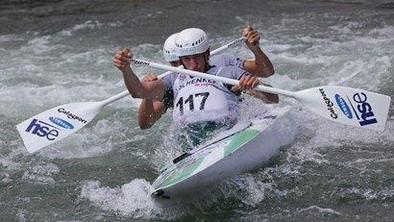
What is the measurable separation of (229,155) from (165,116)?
2.64m

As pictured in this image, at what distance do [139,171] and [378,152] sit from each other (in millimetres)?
2057

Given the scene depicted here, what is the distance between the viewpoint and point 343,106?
5.88 m

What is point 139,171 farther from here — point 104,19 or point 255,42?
point 104,19

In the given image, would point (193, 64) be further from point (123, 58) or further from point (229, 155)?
point (229, 155)

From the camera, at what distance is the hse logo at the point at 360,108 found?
19.0 ft

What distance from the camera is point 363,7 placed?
12188mm

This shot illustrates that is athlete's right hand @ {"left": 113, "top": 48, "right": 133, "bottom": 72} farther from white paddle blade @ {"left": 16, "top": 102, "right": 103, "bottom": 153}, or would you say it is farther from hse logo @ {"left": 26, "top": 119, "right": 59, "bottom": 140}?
hse logo @ {"left": 26, "top": 119, "right": 59, "bottom": 140}

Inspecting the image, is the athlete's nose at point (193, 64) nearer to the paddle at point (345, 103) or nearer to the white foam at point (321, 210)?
the paddle at point (345, 103)

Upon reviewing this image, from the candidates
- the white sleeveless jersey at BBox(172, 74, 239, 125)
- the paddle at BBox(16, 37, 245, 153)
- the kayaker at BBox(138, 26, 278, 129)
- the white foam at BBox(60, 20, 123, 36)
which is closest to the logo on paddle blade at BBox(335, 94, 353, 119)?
the kayaker at BBox(138, 26, 278, 129)

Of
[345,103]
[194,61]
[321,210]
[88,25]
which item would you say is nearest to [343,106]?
[345,103]

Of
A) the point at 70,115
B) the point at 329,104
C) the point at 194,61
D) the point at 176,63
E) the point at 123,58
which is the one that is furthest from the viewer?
the point at 70,115

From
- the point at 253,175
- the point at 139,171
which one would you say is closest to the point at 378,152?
the point at 253,175

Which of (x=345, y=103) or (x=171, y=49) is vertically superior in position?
(x=171, y=49)

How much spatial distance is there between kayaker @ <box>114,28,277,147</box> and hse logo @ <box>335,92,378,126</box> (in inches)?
29.9
